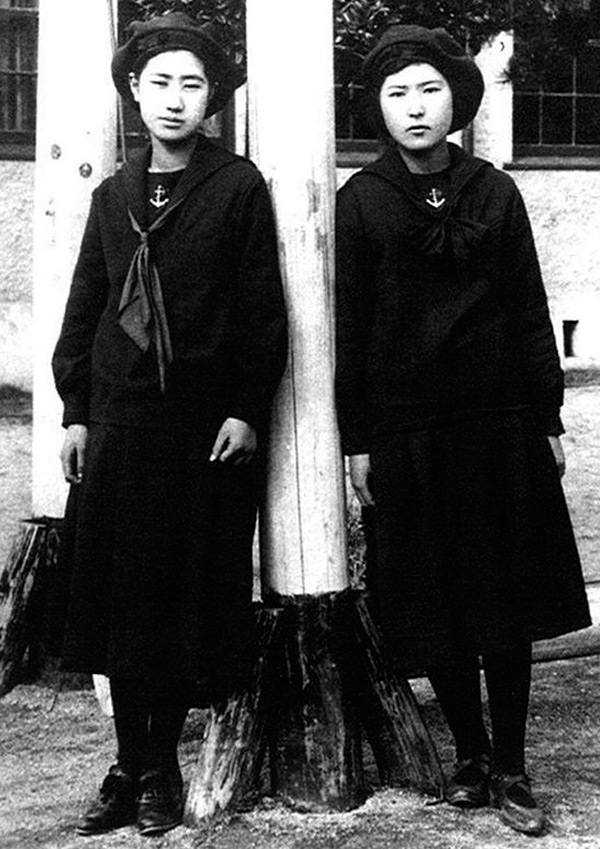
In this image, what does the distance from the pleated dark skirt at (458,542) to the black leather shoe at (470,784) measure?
1.16 feet

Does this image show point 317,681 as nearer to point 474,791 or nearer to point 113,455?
point 474,791

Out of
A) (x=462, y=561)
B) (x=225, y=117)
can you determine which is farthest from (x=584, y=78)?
(x=462, y=561)

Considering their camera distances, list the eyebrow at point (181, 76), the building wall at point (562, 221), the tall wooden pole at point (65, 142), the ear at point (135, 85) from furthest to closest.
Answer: the building wall at point (562, 221) → the tall wooden pole at point (65, 142) → the ear at point (135, 85) → the eyebrow at point (181, 76)

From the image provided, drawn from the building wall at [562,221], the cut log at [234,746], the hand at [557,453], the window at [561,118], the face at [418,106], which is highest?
the window at [561,118]

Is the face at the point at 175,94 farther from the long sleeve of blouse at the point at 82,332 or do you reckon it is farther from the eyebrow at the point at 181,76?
the long sleeve of blouse at the point at 82,332

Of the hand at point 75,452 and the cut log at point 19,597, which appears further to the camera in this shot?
the cut log at point 19,597

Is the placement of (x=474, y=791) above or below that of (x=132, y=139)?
Result: below

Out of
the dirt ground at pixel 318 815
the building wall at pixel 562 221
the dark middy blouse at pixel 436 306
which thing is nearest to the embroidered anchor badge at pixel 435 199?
the dark middy blouse at pixel 436 306

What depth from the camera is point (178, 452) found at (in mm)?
3730

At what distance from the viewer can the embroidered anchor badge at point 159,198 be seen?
3.81 meters

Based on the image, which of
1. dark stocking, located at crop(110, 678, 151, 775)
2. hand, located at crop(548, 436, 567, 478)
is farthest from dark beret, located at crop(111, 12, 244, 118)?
dark stocking, located at crop(110, 678, 151, 775)

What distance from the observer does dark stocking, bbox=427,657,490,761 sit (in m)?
3.88

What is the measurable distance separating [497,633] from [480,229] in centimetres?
98

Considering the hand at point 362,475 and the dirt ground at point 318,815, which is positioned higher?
the hand at point 362,475
